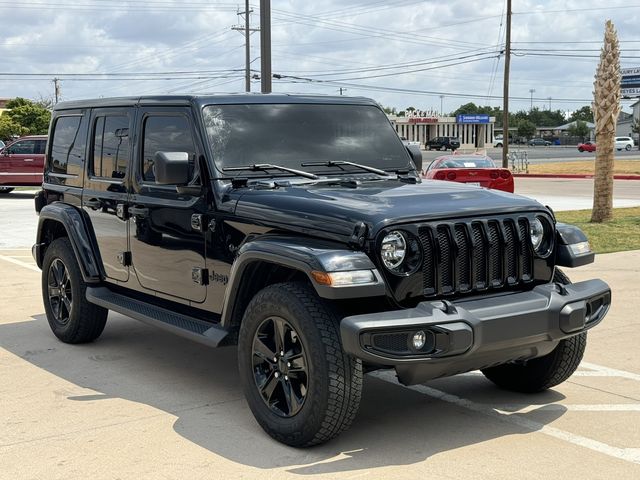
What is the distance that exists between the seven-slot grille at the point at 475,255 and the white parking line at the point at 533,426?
0.86 m

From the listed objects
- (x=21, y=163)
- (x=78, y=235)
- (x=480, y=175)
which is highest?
(x=78, y=235)

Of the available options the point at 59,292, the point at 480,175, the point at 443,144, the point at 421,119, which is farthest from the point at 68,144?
the point at 421,119

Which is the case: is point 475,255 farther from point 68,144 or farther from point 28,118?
point 28,118

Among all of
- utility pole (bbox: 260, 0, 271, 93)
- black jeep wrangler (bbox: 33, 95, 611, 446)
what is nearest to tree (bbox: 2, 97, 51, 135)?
utility pole (bbox: 260, 0, 271, 93)

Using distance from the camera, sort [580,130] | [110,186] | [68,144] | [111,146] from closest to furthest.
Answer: [110,186] < [111,146] < [68,144] < [580,130]

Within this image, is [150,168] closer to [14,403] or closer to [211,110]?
[211,110]

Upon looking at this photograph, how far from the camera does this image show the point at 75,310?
7.25 meters

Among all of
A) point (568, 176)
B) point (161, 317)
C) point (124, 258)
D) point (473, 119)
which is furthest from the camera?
point (473, 119)

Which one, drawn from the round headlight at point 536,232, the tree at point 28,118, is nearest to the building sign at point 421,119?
the tree at point 28,118

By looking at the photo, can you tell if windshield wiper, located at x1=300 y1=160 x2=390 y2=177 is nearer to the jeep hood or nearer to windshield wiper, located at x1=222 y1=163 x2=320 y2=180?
windshield wiper, located at x1=222 y1=163 x2=320 y2=180

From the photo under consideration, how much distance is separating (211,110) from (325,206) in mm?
1439

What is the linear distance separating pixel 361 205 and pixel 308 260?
535 millimetres

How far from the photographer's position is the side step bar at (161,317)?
5.52 meters

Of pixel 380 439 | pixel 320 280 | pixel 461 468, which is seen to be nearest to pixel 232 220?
pixel 320 280
